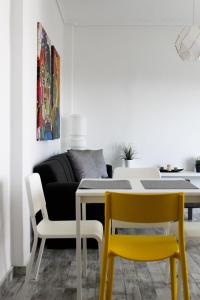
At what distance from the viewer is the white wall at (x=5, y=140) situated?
2637mm

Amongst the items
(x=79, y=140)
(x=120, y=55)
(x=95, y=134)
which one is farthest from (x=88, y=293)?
(x=120, y=55)

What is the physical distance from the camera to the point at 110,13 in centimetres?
561

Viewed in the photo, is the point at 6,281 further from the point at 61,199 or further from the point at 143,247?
the point at 143,247

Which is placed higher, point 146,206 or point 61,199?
point 146,206

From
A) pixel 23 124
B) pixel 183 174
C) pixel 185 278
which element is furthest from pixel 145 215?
pixel 183 174

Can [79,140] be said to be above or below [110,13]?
below

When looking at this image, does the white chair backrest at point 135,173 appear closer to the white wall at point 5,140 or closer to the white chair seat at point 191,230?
the white chair seat at point 191,230

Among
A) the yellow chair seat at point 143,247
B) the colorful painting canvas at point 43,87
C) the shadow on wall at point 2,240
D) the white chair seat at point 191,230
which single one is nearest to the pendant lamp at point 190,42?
the colorful painting canvas at point 43,87

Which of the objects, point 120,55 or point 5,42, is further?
point 120,55

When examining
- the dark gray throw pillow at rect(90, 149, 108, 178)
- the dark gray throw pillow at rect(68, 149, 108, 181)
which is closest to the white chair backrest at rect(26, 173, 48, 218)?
the dark gray throw pillow at rect(68, 149, 108, 181)

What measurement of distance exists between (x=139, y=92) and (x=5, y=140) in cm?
381

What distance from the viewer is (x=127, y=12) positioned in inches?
219

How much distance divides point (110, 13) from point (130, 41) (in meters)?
0.70

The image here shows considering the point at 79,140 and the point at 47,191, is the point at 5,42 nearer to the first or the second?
the point at 47,191
